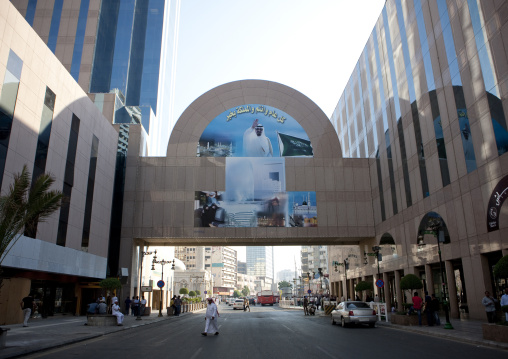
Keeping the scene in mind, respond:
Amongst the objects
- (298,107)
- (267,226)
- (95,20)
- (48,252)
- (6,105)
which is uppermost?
(95,20)

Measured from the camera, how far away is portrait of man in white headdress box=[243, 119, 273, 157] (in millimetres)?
42281

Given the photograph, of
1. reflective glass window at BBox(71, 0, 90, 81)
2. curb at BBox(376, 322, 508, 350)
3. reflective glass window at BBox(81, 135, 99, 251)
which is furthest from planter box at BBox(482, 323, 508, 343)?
reflective glass window at BBox(71, 0, 90, 81)

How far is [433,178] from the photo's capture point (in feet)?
95.7

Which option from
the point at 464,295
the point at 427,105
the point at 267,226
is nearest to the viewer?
the point at 464,295

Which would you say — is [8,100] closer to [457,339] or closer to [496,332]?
[457,339]

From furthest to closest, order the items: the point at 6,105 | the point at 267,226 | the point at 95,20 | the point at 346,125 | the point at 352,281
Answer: the point at 95,20 < the point at 346,125 < the point at 352,281 < the point at 267,226 < the point at 6,105

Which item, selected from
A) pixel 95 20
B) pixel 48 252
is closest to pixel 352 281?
pixel 48 252

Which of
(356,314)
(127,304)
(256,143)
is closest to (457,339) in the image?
(356,314)

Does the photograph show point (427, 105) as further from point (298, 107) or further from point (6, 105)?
point (6, 105)

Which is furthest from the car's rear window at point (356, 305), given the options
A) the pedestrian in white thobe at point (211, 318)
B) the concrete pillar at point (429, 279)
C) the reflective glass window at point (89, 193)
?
the reflective glass window at point (89, 193)

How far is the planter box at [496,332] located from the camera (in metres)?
12.6

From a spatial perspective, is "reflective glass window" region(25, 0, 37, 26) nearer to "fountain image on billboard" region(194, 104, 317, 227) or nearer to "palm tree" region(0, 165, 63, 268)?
"fountain image on billboard" region(194, 104, 317, 227)

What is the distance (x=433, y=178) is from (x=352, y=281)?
2467 cm

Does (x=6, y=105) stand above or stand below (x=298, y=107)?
below
